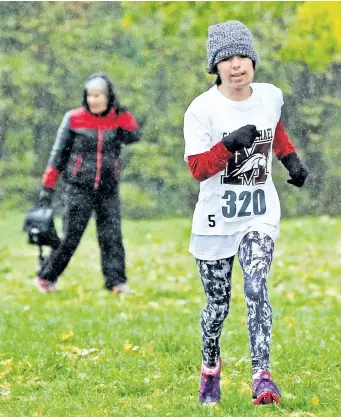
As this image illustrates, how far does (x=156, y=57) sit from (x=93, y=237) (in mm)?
7315

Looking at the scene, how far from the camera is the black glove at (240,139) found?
4.12 meters

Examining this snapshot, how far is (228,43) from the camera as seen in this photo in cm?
437

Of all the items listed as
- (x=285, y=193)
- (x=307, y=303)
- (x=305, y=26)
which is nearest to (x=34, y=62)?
(x=285, y=193)

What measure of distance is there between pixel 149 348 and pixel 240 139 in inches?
91.1

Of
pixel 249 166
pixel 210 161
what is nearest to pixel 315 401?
pixel 249 166

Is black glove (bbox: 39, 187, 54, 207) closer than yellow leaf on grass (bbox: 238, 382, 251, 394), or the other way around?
yellow leaf on grass (bbox: 238, 382, 251, 394)

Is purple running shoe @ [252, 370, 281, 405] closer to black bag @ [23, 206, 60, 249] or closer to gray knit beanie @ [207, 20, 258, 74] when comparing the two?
gray knit beanie @ [207, 20, 258, 74]

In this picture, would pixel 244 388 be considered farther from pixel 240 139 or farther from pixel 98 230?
pixel 98 230

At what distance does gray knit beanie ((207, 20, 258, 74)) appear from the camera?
14.3 feet

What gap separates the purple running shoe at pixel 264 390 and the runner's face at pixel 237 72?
1232mm

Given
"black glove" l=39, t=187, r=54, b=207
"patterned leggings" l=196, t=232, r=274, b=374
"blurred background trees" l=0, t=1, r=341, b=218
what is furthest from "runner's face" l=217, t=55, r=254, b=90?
"blurred background trees" l=0, t=1, r=341, b=218

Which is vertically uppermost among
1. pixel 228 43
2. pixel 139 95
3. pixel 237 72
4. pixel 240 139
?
pixel 139 95

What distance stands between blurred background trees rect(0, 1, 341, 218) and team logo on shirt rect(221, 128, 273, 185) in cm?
1937

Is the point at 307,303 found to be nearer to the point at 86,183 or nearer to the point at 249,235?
the point at 86,183
